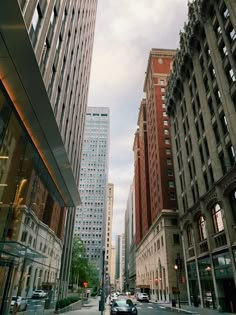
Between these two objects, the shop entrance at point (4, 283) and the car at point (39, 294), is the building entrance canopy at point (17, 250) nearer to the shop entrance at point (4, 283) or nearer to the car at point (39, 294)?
the shop entrance at point (4, 283)

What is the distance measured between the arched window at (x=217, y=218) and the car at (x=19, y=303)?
22.3 meters

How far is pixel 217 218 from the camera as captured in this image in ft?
97.9

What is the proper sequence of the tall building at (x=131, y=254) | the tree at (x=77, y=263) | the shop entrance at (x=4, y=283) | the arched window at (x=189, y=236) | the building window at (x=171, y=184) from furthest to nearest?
the tall building at (x=131, y=254) < the building window at (x=171, y=184) < the tree at (x=77, y=263) < the arched window at (x=189, y=236) < the shop entrance at (x=4, y=283)

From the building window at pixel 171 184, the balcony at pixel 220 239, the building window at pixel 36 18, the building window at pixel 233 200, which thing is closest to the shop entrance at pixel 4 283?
the building window at pixel 36 18

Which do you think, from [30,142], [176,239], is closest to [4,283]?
[30,142]

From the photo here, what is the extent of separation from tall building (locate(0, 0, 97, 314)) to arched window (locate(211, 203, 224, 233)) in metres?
18.5

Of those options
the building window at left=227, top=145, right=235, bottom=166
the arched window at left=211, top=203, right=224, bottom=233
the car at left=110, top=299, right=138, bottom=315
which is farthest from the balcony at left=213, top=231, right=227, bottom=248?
the car at left=110, top=299, right=138, bottom=315

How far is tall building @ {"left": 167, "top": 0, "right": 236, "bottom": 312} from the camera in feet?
88.4

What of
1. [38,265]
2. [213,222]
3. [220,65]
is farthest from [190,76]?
[38,265]

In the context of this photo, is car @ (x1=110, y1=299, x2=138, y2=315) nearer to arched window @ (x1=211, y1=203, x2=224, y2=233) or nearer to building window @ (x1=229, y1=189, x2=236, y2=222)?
arched window @ (x1=211, y1=203, x2=224, y2=233)

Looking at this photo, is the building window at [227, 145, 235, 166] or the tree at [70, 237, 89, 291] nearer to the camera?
the building window at [227, 145, 235, 166]

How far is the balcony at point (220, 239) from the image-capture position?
27594mm

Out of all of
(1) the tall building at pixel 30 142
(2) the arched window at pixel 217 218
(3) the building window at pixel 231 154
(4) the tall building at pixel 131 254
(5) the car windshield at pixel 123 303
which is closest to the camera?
(1) the tall building at pixel 30 142

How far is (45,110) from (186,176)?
106 feet
